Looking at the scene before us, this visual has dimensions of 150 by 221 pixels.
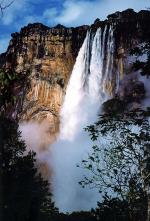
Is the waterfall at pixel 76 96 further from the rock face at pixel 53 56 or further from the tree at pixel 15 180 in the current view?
the tree at pixel 15 180

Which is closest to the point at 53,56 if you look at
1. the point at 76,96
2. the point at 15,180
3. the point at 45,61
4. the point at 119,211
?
the point at 45,61

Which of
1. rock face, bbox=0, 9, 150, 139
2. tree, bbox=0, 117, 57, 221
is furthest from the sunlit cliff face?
tree, bbox=0, 117, 57, 221

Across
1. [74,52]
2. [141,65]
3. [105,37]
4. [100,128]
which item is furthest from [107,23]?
[141,65]

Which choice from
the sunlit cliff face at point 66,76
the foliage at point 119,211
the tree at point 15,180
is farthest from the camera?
the sunlit cliff face at point 66,76

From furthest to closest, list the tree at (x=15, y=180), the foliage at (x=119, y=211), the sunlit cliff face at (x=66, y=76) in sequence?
the sunlit cliff face at (x=66, y=76) < the tree at (x=15, y=180) < the foliage at (x=119, y=211)

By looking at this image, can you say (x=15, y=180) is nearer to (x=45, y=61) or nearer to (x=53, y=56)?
(x=45, y=61)

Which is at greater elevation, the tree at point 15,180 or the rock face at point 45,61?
the rock face at point 45,61

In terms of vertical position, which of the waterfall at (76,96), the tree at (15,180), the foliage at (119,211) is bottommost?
the foliage at (119,211)

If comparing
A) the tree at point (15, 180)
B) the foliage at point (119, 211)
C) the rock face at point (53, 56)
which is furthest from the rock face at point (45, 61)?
the foliage at point (119, 211)

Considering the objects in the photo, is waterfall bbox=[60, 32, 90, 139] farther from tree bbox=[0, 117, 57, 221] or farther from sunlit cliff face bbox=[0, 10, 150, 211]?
tree bbox=[0, 117, 57, 221]

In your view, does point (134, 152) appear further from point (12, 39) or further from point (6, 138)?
point (12, 39)
